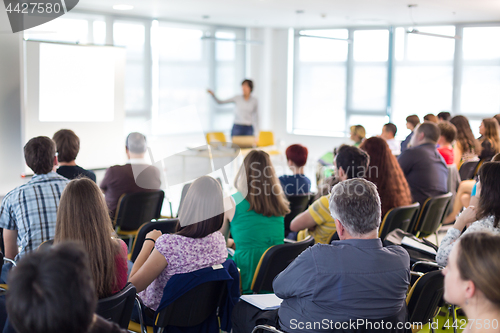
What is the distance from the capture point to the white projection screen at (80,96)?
5.84 m

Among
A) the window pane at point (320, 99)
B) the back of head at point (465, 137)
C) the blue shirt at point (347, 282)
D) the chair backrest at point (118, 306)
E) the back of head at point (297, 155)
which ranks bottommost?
the chair backrest at point (118, 306)

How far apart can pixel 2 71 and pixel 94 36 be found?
264 centimetres

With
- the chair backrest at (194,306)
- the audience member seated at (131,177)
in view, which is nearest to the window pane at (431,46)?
the audience member seated at (131,177)

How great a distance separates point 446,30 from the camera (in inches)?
371

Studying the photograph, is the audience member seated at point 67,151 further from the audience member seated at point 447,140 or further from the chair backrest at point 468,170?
the chair backrest at point 468,170

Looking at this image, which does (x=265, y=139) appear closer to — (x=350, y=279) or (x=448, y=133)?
(x=448, y=133)

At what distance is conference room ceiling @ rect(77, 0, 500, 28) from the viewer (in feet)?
22.8

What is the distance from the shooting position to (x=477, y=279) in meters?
1.28

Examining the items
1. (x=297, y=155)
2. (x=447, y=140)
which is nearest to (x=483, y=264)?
(x=297, y=155)

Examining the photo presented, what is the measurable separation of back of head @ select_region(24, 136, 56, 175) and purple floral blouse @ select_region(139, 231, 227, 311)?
1147 millimetres

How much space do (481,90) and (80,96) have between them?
733cm

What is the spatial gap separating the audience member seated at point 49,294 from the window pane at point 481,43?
9.65 m

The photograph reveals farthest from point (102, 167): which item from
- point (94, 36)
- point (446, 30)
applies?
point (446, 30)

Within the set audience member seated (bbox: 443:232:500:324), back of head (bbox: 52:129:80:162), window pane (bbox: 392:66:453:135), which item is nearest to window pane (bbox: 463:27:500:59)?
window pane (bbox: 392:66:453:135)
